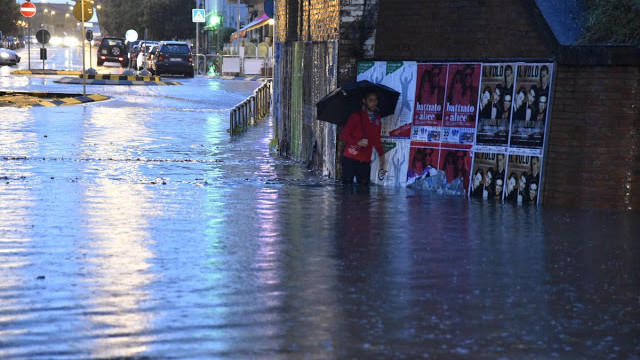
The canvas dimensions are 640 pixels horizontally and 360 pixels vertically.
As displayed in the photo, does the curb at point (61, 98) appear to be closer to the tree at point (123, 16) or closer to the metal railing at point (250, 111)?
the metal railing at point (250, 111)

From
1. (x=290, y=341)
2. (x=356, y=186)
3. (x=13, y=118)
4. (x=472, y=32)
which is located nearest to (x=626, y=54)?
(x=472, y=32)

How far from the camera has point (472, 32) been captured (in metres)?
13.6

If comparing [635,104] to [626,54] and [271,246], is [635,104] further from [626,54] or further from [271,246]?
[271,246]

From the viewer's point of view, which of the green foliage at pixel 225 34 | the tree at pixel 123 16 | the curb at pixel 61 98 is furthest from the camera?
the tree at pixel 123 16

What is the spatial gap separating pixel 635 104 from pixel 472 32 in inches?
88.6

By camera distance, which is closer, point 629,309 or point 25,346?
point 25,346

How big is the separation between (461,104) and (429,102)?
0.51 m

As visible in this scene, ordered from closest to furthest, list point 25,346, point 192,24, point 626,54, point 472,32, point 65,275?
point 25,346 < point 65,275 < point 626,54 < point 472,32 < point 192,24

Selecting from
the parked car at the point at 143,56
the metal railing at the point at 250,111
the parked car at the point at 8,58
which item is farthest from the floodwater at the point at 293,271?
the parked car at the point at 8,58

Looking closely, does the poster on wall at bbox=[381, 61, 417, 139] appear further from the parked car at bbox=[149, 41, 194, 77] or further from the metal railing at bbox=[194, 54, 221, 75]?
the metal railing at bbox=[194, 54, 221, 75]

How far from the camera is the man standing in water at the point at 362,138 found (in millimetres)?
13914

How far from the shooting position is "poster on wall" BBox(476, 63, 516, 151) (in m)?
13.1

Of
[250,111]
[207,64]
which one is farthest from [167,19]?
[250,111]

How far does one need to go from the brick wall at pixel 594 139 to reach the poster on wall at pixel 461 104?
108 cm
